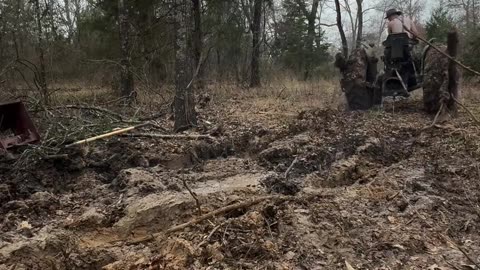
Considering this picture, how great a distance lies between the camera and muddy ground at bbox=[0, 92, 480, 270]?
3484 millimetres

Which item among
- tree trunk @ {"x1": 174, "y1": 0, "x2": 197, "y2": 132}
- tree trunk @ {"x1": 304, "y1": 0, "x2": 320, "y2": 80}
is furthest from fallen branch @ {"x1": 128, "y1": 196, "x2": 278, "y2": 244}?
tree trunk @ {"x1": 304, "y1": 0, "x2": 320, "y2": 80}

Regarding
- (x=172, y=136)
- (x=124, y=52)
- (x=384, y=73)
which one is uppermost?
(x=124, y=52)

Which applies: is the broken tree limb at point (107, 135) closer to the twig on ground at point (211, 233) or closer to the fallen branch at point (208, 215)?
the fallen branch at point (208, 215)

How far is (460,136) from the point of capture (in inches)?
247

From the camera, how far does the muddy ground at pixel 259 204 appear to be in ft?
11.4

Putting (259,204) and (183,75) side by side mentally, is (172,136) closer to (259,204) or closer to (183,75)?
(183,75)

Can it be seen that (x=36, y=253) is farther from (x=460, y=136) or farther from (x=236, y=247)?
(x=460, y=136)

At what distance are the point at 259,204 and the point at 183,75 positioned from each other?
379cm

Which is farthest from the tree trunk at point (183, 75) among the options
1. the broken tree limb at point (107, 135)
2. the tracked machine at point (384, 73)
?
the tracked machine at point (384, 73)

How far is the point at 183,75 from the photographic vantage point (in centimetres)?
750

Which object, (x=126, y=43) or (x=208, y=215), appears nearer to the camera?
(x=208, y=215)

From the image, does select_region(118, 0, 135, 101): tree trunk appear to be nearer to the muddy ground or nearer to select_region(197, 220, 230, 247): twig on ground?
the muddy ground

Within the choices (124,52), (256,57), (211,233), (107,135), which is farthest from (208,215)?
(256,57)

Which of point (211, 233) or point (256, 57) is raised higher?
point (256, 57)
